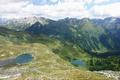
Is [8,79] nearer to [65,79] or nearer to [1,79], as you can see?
[1,79]

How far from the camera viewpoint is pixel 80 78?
113 metres

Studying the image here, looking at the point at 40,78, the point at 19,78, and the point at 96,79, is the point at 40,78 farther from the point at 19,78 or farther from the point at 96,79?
the point at 96,79

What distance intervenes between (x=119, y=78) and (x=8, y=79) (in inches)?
1860

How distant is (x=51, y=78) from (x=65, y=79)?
20.7ft

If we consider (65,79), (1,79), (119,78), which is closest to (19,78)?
(1,79)

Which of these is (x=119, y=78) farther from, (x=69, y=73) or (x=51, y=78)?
(x=51, y=78)

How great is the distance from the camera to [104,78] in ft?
371

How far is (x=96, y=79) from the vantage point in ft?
365

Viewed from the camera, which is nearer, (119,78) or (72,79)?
(72,79)

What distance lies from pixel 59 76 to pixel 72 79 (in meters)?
7.33

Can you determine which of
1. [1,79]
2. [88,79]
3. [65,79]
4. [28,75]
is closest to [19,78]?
[28,75]

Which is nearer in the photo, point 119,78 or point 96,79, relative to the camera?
point 96,79

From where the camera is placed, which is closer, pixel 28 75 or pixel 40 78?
pixel 40 78

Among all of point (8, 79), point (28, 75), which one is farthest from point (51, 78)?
point (8, 79)
